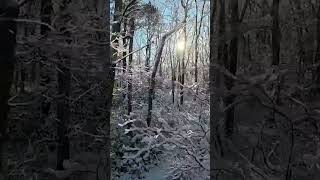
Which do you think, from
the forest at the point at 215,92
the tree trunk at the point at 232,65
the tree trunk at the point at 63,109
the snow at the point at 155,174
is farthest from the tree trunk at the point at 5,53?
A: the snow at the point at 155,174

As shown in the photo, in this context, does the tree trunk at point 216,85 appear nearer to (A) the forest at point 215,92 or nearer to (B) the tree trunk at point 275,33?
(A) the forest at point 215,92

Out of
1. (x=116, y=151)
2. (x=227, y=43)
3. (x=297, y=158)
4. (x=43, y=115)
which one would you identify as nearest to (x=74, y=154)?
(x=43, y=115)

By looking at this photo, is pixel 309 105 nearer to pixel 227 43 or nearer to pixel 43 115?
pixel 227 43

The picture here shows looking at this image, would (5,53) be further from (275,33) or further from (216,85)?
(275,33)

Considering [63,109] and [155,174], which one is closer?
[63,109]

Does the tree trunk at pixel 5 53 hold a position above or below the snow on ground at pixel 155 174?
above

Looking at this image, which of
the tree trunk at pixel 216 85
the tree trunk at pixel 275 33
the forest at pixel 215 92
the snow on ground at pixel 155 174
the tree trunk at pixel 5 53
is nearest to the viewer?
the tree trunk at pixel 5 53

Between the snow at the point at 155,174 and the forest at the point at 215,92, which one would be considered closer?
the forest at the point at 215,92

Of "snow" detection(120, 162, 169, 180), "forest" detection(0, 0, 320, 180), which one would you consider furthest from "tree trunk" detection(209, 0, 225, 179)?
"snow" detection(120, 162, 169, 180)

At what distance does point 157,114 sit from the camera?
29.8 feet

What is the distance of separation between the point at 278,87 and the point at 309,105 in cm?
34

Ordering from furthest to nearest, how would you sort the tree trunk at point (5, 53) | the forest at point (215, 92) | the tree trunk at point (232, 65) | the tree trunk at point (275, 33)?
the tree trunk at point (232, 65), the tree trunk at point (275, 33), the forest at point (215, 92), the tree trunk at point (5, 53)

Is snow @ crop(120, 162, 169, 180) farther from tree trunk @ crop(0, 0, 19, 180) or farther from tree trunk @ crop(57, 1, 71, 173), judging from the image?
tree trunk @ crop(0, 0, 19, 180)

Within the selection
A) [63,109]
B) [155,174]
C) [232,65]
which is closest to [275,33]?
[232,65]
